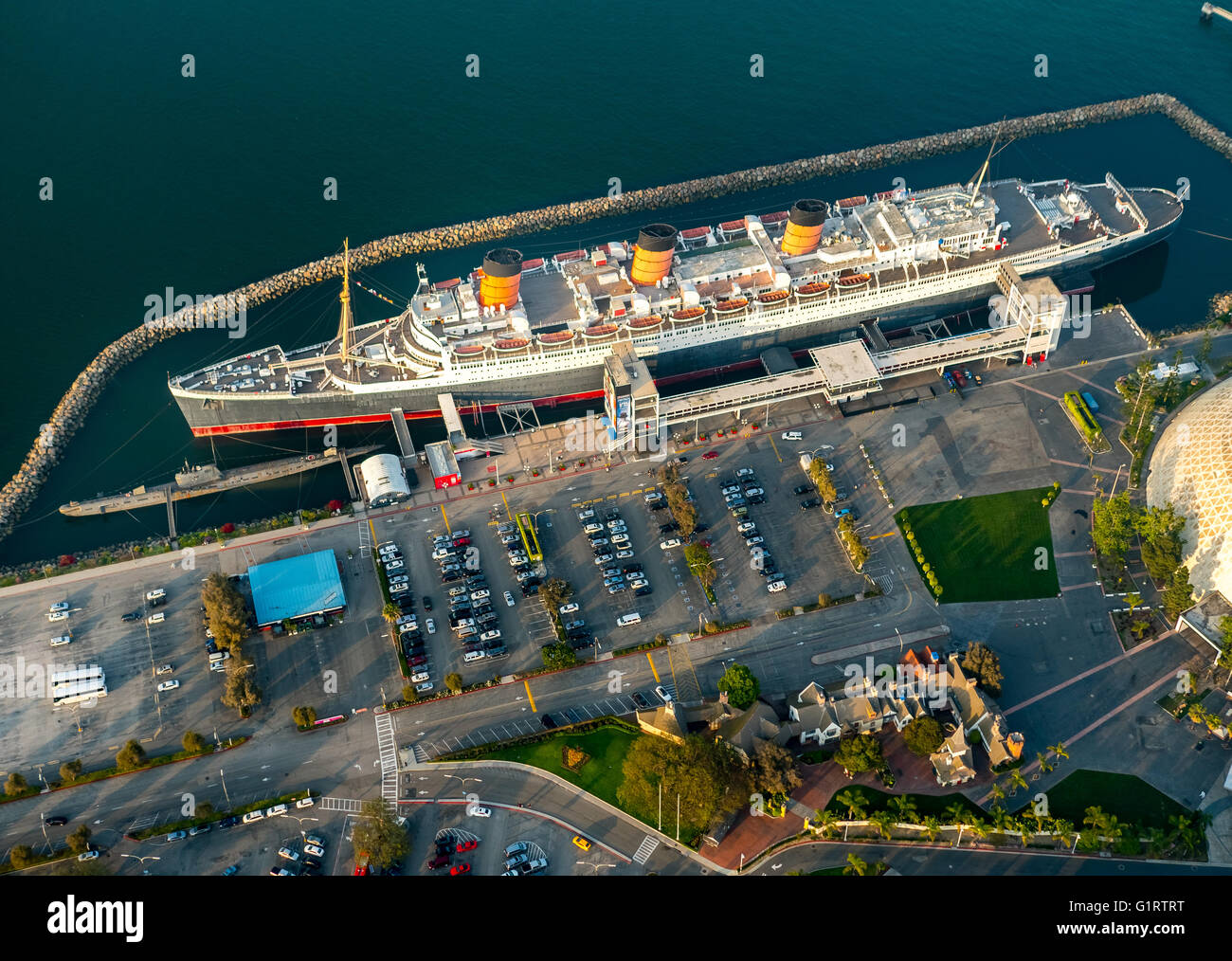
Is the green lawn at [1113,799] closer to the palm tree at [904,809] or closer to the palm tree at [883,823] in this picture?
the palm tree at [904,809]

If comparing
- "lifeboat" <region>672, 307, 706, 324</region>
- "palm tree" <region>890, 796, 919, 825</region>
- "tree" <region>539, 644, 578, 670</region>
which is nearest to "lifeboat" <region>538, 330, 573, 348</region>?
"lifeboat" <region>672, 307, 706, 324</region>

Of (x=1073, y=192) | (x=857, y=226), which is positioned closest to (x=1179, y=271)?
(x=1073, y=192)

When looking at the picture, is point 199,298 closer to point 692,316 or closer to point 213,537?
point 213,537

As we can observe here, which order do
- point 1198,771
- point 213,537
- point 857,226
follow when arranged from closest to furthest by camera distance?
point 1198,771, point 213,537, point 857,226

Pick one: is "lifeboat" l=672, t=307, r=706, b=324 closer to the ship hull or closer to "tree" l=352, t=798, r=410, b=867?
the ship hull

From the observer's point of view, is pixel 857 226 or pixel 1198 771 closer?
pixel 1198 771

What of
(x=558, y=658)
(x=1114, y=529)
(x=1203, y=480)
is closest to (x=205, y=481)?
(x=558, y=658)

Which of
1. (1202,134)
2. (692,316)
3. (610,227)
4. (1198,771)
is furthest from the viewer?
(1202,134)
